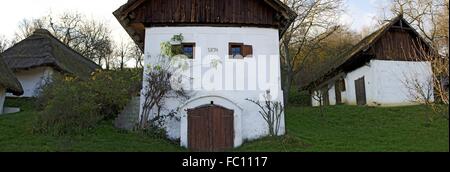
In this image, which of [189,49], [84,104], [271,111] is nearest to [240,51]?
[189,49]

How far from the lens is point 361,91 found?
76.7ft

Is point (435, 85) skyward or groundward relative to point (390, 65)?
groundward

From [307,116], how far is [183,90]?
7521mm

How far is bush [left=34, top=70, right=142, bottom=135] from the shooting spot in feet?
43.2

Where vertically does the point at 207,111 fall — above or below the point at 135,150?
above

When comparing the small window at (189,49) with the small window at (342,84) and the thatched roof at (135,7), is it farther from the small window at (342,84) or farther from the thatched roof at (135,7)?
the small window at (342,84)

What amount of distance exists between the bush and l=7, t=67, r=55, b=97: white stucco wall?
8.94 metres

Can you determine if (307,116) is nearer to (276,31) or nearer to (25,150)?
(276,31)

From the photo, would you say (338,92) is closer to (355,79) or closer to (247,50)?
(355,79)

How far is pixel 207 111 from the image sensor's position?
14.2 metres

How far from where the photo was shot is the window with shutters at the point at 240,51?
14961mm

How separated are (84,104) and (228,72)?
4998 millimetres
